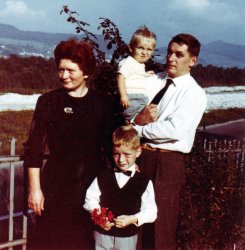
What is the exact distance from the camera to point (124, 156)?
2689mm

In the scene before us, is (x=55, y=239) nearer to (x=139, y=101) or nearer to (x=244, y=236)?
(x=139, y=101)

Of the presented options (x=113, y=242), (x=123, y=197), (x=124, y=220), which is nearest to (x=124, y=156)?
(x=123, y=197)

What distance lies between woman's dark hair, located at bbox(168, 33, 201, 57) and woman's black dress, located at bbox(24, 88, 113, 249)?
1.83 ft

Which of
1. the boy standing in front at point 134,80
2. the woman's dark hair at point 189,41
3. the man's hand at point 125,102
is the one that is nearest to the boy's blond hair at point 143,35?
the boy standing in front at point 134,80

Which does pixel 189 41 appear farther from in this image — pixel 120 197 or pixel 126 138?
pixel 120 197

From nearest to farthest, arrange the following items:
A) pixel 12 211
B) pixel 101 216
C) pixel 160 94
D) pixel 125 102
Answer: pixel 101 216 < pixel 160 94 < pixel 125 102 < pixel 12 211

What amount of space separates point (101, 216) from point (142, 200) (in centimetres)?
29

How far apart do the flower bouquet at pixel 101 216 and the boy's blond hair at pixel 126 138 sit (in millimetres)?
369

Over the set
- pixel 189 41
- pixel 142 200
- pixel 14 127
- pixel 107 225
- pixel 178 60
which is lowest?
pixel 14 127

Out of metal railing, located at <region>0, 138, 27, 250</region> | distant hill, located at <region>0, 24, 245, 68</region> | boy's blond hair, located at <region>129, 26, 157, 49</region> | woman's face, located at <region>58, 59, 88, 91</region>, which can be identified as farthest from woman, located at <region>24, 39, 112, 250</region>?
distant hill, located at <region>0, 24, 245, 68</region>

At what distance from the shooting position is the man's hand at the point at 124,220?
2633mm

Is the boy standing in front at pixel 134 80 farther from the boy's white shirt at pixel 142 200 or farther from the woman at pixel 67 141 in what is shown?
the boy's white shirt at pixel 142 200

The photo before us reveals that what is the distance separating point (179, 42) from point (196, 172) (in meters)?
1.74

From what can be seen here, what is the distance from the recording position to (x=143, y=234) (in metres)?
3.14
